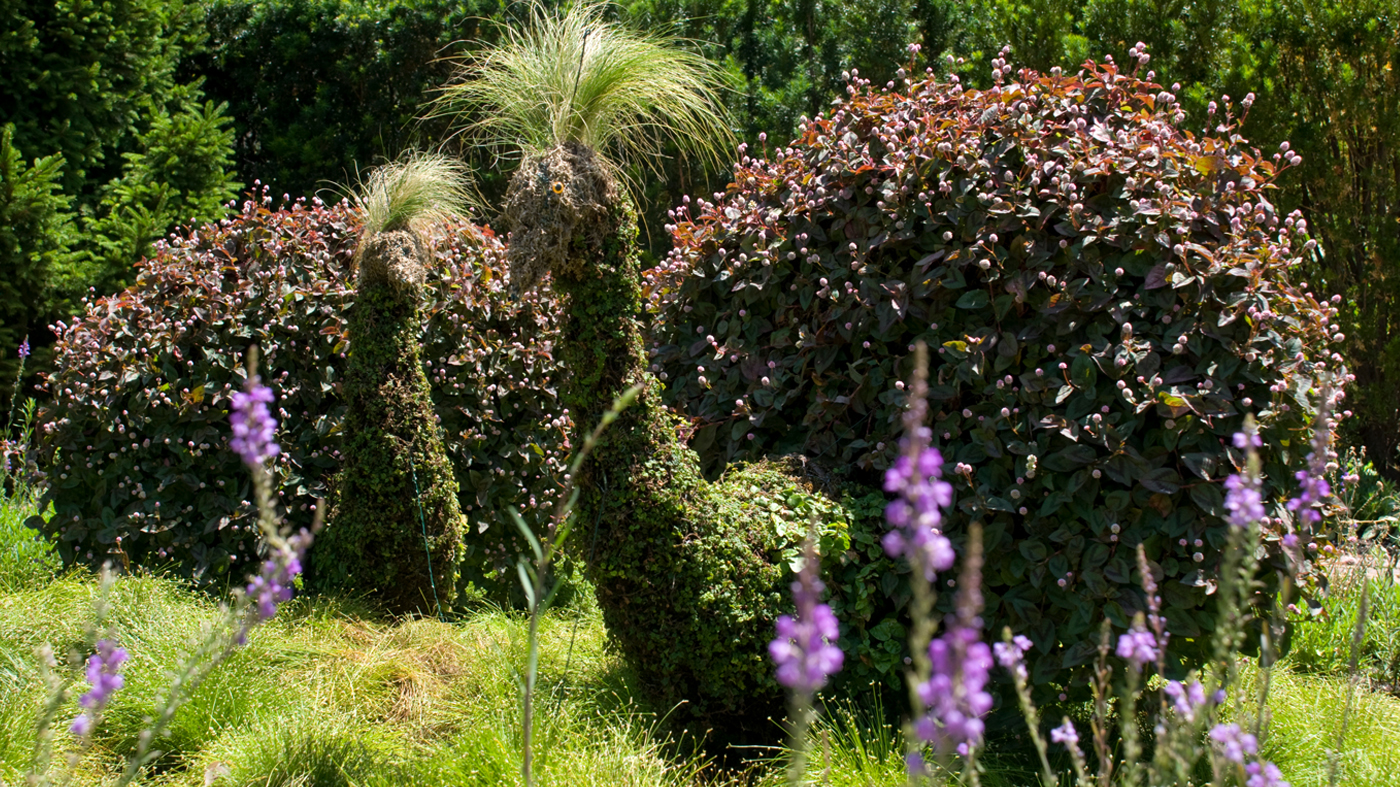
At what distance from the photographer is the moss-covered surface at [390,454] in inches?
165

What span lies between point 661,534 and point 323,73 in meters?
9.53

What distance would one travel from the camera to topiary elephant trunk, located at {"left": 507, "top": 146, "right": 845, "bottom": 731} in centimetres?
303

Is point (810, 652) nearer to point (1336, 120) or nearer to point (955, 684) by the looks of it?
point (955, 684)

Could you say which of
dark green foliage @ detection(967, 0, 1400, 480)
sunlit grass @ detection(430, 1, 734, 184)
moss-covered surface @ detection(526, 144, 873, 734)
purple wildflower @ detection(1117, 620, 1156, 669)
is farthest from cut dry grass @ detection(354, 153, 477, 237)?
dark green foliage @ detection(967, 0, 1400, 480)

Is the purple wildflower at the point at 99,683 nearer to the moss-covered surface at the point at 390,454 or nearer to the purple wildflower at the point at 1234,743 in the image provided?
the purple wildflower at the point at 1234,743

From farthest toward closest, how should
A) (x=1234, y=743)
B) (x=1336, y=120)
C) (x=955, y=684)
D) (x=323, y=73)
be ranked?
(x=323, y=73)
(x=1336, y=120)
(x=1234, y=743)
(x=955, y=684)

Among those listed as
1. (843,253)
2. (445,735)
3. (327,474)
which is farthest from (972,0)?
(445,735)

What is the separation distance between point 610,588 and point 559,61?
1686 millimetres

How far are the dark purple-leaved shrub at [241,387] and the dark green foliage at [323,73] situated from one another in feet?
18.5

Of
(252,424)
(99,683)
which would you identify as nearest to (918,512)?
(252,424)

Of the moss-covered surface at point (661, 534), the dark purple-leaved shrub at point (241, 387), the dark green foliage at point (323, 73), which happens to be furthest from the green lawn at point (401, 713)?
the dark green foliage at point (323, 73)

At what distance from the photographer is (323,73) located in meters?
10.8

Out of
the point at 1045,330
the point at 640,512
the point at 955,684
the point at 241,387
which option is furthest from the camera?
the point at 241,387

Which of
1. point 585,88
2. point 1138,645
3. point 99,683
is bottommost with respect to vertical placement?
point 99,683
